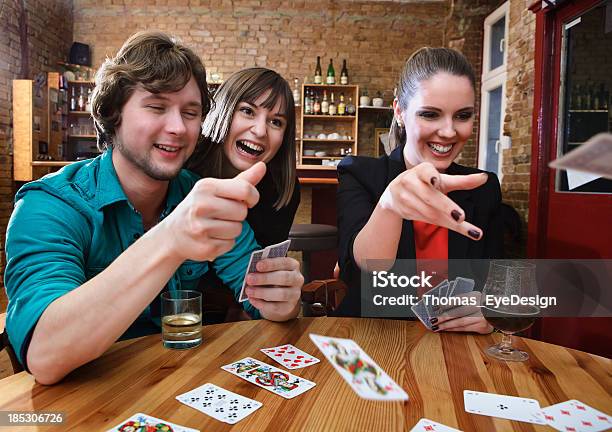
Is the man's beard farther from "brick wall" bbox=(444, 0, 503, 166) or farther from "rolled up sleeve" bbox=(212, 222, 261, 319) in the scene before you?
"brick wall" bbox=(444, 0, 503, 166)

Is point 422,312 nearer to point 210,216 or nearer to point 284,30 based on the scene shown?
point 210,216

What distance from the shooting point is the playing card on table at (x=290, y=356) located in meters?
1.03

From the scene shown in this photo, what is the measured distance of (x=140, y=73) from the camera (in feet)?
4.37

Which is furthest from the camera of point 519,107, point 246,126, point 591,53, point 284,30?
point 284,30

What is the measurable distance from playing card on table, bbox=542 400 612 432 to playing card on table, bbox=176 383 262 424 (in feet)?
1.67

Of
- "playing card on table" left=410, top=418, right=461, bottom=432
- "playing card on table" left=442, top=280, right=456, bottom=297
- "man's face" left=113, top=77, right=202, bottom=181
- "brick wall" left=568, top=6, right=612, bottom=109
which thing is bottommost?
"playing card on table" left=410, top=418, right=461, bottom=432

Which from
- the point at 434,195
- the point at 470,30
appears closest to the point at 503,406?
the point at 434,195

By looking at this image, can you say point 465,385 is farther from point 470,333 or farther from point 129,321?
point 129,321

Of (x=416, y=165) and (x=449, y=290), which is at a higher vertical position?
(x=416, y=165)

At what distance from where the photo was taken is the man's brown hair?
4.37 ft

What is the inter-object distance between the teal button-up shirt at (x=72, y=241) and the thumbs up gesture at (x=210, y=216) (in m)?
0.28

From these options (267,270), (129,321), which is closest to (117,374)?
(129,321)

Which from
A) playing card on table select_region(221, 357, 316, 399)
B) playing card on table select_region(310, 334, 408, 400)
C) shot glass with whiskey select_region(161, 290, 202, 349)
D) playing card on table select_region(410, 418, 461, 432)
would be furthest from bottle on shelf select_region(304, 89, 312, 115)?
playing card on table select_region(410, 418, 461, 432)

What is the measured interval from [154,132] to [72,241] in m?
0.40
